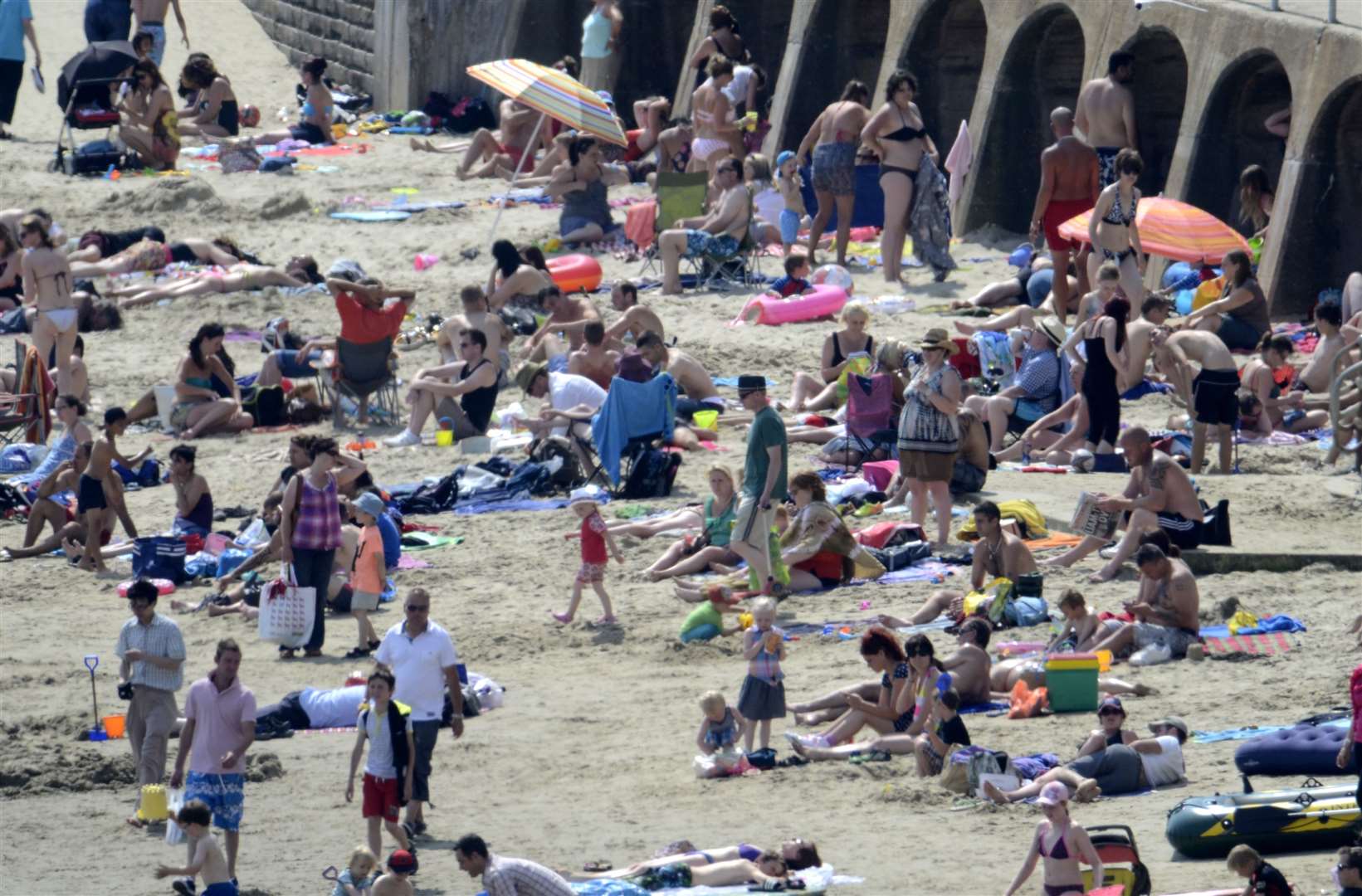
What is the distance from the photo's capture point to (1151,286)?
1894 centimetres

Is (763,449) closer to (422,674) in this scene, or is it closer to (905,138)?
(422,674)

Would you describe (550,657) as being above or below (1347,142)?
below

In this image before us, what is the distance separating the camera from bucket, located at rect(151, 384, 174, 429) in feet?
59.2

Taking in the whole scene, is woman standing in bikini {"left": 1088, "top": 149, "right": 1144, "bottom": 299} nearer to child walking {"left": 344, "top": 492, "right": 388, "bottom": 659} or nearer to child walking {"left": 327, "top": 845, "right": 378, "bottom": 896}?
child walking {"left": 344, "top": 492, "right": 388, "bottom": 659}

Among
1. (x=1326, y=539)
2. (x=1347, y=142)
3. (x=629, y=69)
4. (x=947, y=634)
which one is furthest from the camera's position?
(x=629, y=69)

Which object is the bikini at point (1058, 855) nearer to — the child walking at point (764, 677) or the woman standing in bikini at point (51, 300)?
the child walking at point (764, 677)

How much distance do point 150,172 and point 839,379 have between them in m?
10.8

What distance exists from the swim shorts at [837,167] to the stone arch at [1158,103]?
7.55 feet

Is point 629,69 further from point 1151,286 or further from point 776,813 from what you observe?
Result: point 776,813

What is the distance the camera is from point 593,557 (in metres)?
13.3

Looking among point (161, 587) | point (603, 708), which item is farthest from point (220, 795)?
point (161, 587)

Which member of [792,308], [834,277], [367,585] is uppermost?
[834,277]

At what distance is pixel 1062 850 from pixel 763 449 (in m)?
4.84

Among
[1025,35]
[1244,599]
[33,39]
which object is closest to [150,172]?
[33,39]
